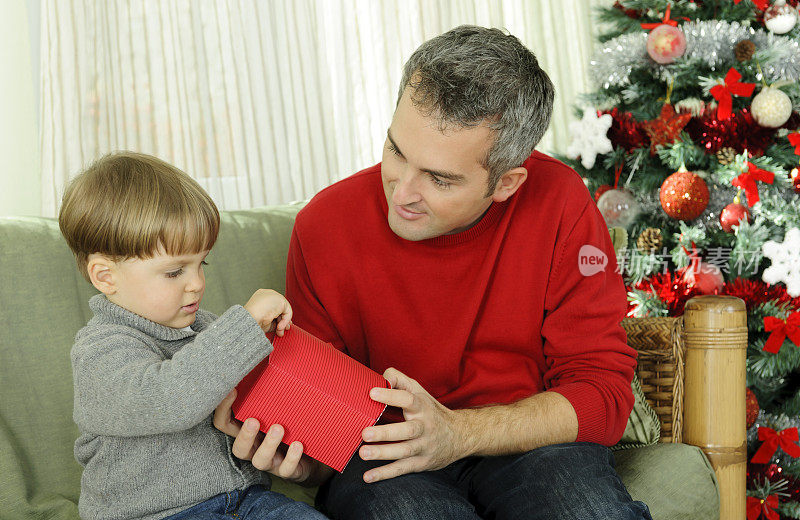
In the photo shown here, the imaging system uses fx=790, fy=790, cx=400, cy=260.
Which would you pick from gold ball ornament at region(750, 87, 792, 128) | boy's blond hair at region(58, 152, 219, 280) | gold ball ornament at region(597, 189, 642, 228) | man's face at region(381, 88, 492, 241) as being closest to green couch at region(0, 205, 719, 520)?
boy's blond hair at region(58, 152, 219, 280)

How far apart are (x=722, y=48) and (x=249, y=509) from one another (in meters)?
1.95

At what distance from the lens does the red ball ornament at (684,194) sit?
233 centimetres

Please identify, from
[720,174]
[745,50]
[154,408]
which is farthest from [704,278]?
[154,408]

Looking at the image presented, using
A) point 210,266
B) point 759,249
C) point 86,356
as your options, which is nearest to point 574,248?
point 210,266

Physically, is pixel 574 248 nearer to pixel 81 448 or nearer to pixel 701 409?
pixel 701 409

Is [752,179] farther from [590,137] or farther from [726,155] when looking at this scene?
[590,137]

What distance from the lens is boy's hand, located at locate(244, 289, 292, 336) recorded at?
1.13 m

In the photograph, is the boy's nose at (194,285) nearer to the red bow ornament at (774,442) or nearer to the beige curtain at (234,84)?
the beige curtain at (234,84)

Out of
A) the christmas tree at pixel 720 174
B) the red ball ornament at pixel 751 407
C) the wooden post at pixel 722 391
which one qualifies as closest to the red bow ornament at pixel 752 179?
the christmas tree at pixel 720 174

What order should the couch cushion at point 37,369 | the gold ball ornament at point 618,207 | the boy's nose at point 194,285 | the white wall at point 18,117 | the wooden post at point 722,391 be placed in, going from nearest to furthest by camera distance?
the boy's nose at point 194,285 → the couch cushion at point 37,369 → the wooden post at point 722,391 → the white wall at point 18,117 → the gold ball ornament at point 618,207

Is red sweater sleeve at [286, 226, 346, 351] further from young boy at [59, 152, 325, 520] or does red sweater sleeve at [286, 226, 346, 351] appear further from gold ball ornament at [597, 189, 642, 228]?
gold ball ornament at [597, 189, 642, 228]

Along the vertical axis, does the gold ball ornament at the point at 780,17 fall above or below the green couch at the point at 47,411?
above

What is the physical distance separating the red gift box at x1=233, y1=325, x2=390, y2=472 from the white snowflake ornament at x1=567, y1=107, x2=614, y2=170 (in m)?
1.61

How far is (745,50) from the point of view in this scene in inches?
91.9
